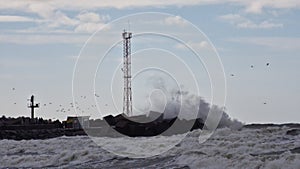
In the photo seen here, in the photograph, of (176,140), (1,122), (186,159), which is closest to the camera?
(186,159)

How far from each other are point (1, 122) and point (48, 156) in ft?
123

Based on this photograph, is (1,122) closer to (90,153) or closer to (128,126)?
(128,126)

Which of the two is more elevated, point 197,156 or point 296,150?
point 296,150

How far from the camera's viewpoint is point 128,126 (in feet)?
182

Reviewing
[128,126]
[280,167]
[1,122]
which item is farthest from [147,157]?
[1,122]

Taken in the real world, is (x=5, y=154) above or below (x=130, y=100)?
below

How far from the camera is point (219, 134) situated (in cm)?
3991

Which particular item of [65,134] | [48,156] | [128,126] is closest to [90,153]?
[48,156]

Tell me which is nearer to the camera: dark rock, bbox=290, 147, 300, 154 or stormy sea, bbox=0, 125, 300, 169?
stormy sea, bbox=0, 125, 300, 169

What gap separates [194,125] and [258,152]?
24.2 meters

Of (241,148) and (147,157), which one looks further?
(147,157)

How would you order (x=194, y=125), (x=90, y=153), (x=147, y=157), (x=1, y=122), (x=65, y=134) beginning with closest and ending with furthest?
(x=147, y=157)
(x=90, y=153)
(x=194, y=125)
(x=65, y=134)
(x=1, y=122)

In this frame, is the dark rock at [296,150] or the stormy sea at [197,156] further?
the dark rock at [296,150]

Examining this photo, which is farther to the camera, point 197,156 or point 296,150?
point 296,150
